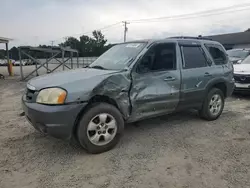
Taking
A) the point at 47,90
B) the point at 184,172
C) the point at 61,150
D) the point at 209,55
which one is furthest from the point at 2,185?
the point at 209,55

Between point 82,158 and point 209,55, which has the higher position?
point 209,55

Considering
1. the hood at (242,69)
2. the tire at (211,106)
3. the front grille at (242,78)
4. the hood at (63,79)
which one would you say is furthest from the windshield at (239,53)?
the hood at (63,79)

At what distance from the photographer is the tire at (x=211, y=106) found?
202 inches

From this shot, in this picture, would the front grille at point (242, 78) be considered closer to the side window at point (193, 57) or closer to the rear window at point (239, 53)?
the side window at point (193, 57)

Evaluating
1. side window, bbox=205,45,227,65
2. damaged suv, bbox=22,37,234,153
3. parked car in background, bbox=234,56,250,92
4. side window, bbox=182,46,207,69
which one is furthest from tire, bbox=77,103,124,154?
parked car in background, bbox=234,56,250,92

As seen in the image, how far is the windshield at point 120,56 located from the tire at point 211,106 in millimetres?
1935

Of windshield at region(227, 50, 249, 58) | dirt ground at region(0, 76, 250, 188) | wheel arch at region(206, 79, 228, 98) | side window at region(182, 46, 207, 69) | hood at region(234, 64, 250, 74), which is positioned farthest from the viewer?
windshield at region(227, 50, 249, 58)

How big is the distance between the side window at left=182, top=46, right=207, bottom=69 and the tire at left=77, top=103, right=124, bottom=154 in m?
1.85

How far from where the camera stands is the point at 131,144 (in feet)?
13.1

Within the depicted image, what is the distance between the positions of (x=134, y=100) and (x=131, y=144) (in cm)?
74

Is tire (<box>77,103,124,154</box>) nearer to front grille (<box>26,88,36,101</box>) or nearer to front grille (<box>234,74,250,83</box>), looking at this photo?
front grille (<box>26,88,36,101</box>)

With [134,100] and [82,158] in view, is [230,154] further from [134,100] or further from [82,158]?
[82,158]

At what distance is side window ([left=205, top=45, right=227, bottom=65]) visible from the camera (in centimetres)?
528

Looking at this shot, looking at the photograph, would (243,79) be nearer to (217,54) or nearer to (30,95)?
(217,54)
